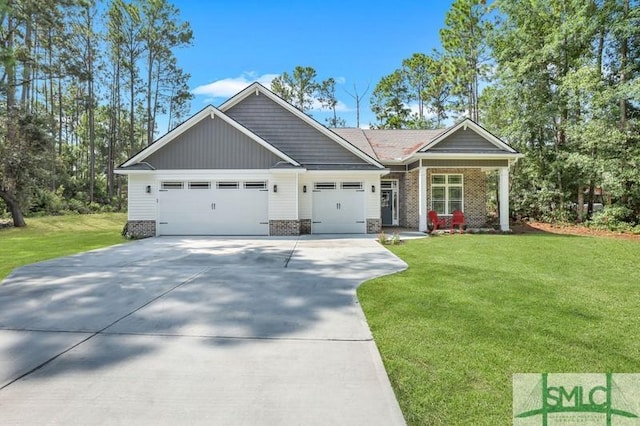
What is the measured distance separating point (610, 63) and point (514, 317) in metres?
18.4


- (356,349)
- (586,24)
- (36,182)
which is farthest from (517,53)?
(36,182)

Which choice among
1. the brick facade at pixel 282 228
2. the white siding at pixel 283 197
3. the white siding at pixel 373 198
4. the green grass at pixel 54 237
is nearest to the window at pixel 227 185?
the white siding at pixel 283 197

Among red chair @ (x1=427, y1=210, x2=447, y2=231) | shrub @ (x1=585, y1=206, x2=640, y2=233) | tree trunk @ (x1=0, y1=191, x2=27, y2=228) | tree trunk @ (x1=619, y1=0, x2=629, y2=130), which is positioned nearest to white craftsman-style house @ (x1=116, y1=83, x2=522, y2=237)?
red chair @ (x1=427, y1=210, x2=447, y2=231)

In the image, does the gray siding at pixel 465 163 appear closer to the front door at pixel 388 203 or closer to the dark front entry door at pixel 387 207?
the front door at pixel 388 203

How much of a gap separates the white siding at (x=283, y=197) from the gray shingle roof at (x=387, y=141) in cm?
502

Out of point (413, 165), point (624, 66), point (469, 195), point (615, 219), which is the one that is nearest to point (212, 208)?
point (413, 165)

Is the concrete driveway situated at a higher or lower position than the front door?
lower

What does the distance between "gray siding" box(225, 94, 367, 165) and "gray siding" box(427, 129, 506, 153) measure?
354 centimetres

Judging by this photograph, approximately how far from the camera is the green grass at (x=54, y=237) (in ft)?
30.9

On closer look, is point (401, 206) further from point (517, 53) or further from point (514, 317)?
point (514, 317)

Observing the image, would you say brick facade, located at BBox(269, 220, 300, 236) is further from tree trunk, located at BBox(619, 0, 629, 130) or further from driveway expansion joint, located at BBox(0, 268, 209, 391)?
tree trunk, located at BBox(619, 0, 629, 130)

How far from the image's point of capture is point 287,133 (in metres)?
15.9

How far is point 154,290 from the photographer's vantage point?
5.70 m

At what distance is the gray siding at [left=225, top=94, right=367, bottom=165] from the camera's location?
15.5 metres
